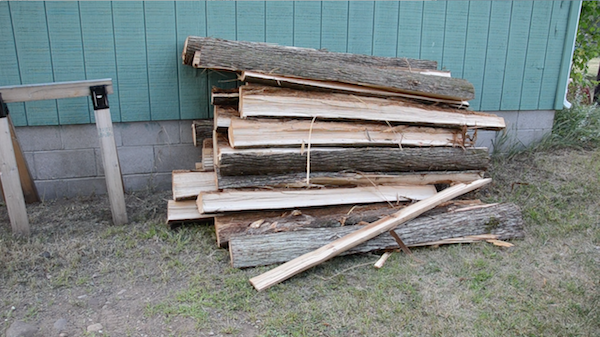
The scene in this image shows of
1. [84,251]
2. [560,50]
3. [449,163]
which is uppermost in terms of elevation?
[560,50]

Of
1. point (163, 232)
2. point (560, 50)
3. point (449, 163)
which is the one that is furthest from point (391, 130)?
point (560, 50)

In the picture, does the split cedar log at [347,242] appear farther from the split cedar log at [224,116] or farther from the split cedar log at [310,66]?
the split cedar log at [224,116]

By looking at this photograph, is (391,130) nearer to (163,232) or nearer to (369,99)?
(369,99)

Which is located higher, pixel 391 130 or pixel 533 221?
pixel 391 130

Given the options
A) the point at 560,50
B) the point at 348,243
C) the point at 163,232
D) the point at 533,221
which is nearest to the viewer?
the point at 348,243

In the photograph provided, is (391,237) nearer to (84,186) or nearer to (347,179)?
(347,179)

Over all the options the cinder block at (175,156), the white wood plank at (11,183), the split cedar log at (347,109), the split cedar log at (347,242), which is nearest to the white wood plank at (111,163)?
the white wood plank at (11,183)

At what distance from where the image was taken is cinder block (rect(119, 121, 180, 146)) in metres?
4.66

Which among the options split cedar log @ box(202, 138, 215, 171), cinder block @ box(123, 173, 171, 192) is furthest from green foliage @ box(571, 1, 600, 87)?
cinder block @ box(123, 173, 171, 192)

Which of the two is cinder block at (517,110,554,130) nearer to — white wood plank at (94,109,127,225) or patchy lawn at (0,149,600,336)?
patchy lawn at (0,149,600,336)

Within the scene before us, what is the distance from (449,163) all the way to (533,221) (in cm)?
95

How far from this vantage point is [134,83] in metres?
4.54

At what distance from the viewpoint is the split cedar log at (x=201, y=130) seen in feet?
14.7

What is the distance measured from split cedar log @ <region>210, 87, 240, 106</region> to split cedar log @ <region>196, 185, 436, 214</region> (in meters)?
0.98
